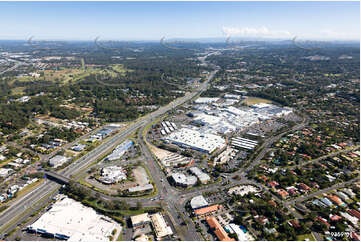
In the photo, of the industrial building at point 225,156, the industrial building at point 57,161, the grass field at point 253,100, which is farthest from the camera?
the grass field at point 253,100

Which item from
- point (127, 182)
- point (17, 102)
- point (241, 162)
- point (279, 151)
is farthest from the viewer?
point (17, 102)

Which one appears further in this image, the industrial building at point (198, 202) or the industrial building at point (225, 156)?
the industrial building at point (225, 156)

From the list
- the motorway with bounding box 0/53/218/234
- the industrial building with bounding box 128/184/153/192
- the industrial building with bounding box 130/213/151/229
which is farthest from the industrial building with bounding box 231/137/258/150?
the industrial building with bounding box 130/213/151/229

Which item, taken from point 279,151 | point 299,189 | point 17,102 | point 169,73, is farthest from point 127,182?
point 169,73

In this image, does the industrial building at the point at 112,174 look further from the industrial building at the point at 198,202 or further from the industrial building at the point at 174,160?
the industrial building at the point at 198,202

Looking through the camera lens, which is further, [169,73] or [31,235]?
[169,73]

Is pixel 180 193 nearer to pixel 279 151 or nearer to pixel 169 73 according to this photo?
pixel 279 151

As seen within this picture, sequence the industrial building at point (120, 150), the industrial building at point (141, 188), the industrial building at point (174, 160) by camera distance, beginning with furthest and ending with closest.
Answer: the industrial building at point (120, 150), the industrial building at point (174, 160), the industrial building at point (141, 188)

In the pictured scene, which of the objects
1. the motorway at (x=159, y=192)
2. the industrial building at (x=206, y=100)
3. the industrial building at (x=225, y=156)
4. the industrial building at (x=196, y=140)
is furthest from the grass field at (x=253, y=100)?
the industrial building at (x=225, y=156)
